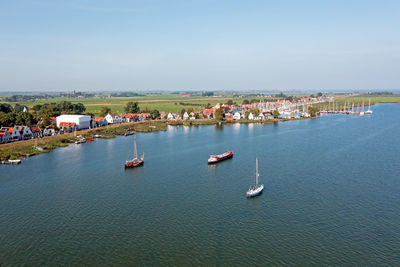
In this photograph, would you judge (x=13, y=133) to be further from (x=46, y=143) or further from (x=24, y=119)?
(x=24, y=119)

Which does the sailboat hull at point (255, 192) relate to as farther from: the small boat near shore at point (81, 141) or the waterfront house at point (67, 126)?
the waterfront house at point (67, 126)

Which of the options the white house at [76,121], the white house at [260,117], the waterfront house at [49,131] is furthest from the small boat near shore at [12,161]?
the white house at [260,117]

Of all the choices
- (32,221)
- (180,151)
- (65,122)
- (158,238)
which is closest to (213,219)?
(158,238)

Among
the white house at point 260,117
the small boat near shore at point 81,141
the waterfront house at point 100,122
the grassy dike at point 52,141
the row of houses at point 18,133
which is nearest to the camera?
the grassy dike at point 52,141

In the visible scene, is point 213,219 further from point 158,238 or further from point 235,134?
point 235,134

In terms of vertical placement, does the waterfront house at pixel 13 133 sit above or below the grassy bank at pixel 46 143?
above

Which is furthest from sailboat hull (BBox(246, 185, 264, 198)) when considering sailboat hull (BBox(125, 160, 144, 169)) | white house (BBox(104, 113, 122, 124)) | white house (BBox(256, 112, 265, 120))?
white house (BBox(256, 112, 265, 120))

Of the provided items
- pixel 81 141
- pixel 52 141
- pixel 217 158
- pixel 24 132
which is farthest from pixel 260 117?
pixel 24 132
